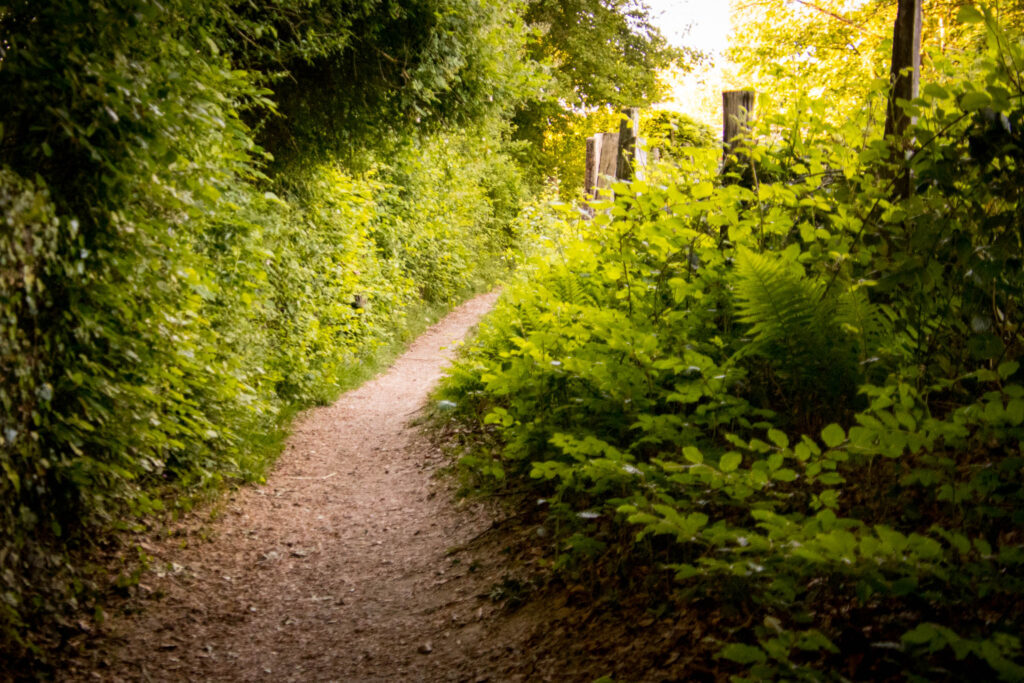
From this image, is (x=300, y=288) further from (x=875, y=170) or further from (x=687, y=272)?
(x=875, y=170)

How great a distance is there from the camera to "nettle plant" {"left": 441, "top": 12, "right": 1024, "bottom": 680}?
2.48 m

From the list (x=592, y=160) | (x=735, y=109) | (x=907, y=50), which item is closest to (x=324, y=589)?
(x=907, y=50)

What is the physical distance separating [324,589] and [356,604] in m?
0.43

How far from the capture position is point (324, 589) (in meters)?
5.26

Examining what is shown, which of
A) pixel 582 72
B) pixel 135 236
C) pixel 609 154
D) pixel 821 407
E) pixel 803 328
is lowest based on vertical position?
pixel 821 407

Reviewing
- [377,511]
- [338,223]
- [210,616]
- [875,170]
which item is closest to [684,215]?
[875,170]

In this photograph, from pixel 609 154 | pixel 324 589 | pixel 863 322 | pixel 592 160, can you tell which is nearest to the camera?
pixel 863 322

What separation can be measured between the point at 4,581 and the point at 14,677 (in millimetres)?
521

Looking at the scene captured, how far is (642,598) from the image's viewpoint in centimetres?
367

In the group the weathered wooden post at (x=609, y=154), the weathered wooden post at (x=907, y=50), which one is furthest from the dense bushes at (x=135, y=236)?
the weathered wooden post at (x=907, y=50)

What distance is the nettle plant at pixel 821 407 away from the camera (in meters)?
2.48

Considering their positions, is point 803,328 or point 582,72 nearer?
point 803,328

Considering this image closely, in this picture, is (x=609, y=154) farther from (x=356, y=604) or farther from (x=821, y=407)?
(x=356, y=604)

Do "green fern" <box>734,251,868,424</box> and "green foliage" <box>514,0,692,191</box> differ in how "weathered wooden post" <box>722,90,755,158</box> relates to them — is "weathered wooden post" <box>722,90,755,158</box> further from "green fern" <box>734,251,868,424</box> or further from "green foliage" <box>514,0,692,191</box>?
"green foliage" <box>514,0,692,191</box>
